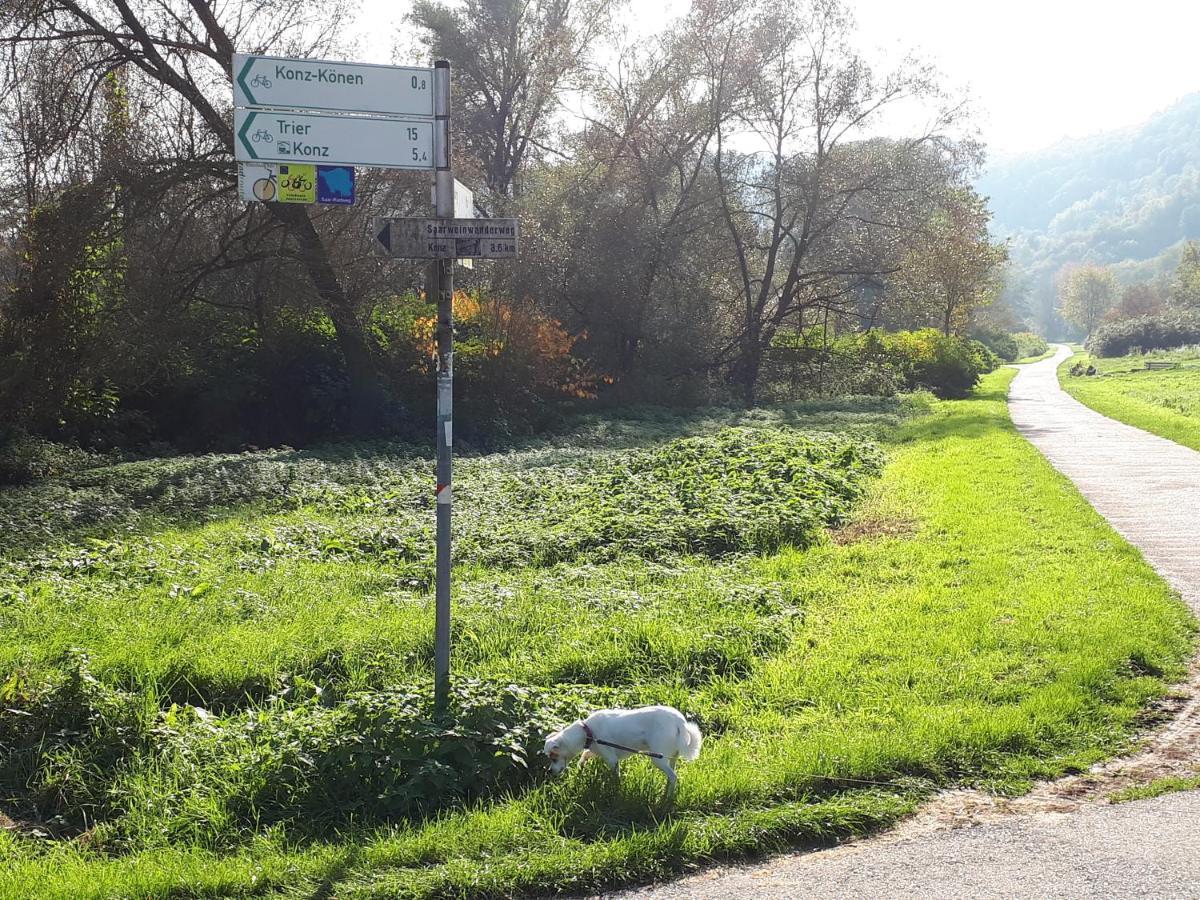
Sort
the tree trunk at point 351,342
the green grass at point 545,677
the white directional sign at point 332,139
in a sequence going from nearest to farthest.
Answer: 1. the green grass at point 545,677
2. the white directional sign at point 332,139
3. the tree trunk at point 351,342

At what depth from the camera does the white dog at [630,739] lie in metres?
4.72

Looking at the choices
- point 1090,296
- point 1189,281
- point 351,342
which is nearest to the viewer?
point 351,342

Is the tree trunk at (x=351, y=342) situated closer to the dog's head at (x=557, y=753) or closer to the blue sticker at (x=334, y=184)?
the blue sticker at (x=334, y=184)

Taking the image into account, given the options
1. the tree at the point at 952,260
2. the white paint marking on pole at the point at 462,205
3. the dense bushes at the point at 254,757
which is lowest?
the dense bushes at the point at 254,757

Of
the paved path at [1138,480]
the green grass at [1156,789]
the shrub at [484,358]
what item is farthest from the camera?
the shrub at [484,358]

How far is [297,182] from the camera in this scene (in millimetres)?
4895

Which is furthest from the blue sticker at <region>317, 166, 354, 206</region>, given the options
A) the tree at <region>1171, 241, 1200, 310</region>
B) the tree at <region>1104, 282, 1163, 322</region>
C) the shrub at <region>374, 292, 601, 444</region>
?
the tree at <region>1104, 282, 1163, 322</region>

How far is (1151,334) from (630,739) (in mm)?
86140

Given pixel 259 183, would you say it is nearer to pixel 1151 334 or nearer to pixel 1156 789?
pixel 1156 789

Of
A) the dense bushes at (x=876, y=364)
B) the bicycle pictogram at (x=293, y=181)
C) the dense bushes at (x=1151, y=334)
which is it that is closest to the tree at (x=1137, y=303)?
the dense bushes at (x=1151, y=334)

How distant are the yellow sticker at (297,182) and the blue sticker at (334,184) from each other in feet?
0.11

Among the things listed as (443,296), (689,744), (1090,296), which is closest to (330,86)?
(443,296)

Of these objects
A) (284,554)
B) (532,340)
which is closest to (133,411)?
(532,340)

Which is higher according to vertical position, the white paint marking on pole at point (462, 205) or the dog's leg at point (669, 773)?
the white paint marking on pole at point (462, 205)
